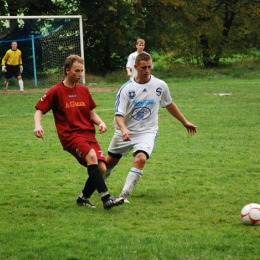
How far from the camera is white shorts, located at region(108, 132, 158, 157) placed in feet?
23.1

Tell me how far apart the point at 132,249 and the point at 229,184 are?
3.02m

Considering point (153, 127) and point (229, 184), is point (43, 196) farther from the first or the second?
point (229, 184)

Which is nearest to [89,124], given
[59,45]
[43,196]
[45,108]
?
[45,108]

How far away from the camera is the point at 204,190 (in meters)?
7.61

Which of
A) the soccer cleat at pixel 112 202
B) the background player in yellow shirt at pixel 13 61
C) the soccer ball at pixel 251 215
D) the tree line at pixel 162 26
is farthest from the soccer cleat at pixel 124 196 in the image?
the tree line at pixel 162 26

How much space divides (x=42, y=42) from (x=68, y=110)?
20302mm

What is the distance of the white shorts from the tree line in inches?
828

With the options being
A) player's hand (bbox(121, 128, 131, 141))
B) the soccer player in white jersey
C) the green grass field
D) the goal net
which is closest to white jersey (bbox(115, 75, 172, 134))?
the soccer player in white jersey

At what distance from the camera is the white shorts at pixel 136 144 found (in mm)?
7047

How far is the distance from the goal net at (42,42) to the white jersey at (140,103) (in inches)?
746

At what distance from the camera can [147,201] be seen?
7070mm

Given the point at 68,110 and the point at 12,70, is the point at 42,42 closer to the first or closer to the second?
the point at 12,70

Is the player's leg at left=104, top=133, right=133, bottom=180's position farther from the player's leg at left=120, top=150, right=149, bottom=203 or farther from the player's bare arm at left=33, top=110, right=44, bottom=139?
the player's bare arm at left=33, top=110, right=44, bottom=139

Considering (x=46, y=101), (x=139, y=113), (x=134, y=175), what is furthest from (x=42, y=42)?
A: (x=134, y=175)
